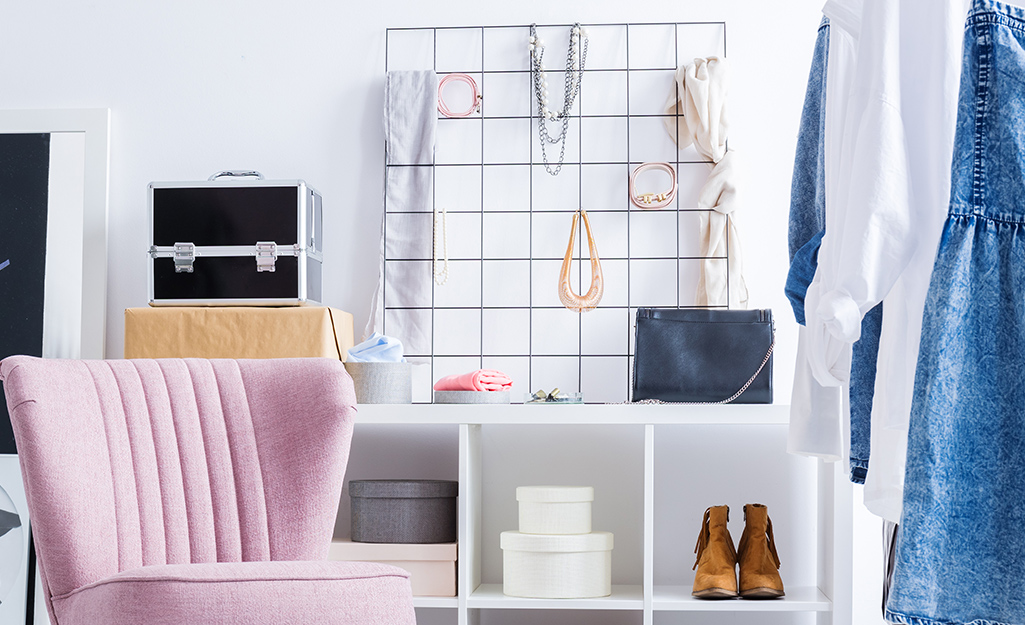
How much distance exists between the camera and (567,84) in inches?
96.3

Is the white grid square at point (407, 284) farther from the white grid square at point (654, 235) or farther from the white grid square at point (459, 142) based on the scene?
the white grid square at point (654, 235)

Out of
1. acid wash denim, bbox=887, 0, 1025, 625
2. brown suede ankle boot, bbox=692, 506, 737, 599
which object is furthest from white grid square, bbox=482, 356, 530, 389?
acid wash denim, bbox=887, 0, 1025, 625

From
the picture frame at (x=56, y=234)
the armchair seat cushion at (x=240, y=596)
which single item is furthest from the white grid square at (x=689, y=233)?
the picture frame at (x=56, y=234)

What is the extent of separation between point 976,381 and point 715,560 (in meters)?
1.13

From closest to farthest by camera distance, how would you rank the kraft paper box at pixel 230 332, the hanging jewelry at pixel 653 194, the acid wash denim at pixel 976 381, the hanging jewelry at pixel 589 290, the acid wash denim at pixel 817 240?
the acid wash denim at pixel 976 381 < the acid wash denim at pixel 817 240 < the kraft paper box at pixel 230 332 < the hanging jewelry at pixel 589 290 < the hanging jewelry at pixel 653 194

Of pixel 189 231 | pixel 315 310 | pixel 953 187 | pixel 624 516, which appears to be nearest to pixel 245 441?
pixel 315 310

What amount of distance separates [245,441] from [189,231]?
67 cm

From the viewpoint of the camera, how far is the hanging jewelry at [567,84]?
244 cm

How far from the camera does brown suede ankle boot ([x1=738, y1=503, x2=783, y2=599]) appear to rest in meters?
2.05

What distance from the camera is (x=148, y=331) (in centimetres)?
218

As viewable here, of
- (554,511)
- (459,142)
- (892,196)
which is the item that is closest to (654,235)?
(459,142)

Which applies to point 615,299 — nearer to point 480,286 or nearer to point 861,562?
point 480,286

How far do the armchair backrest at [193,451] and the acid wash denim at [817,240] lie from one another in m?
0.82

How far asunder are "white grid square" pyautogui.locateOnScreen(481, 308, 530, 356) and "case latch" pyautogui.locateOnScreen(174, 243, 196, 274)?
70 centimetres
